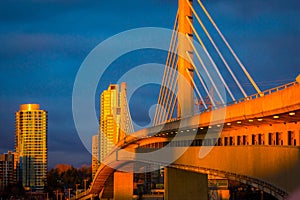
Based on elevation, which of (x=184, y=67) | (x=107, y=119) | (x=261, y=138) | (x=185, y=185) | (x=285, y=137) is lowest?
(x=185, y=185)

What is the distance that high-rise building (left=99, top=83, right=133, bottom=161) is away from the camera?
350ft

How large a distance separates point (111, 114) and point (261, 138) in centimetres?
11339

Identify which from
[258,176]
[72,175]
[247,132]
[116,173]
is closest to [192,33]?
[247,132]

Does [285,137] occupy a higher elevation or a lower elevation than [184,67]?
lower

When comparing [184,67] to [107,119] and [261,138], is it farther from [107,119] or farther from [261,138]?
[107,119]

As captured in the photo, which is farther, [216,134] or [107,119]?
[107,119]

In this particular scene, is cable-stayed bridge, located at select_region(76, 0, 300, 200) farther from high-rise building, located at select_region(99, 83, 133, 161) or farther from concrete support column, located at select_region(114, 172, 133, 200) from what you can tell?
high-rise building, located at select_region(99, 83, 133, 161)

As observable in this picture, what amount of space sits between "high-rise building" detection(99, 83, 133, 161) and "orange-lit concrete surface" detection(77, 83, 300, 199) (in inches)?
2543

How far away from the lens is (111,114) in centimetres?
14575

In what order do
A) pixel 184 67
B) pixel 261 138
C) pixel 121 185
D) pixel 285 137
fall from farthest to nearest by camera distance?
1. pixel 121 185
2. pixel 184 67
3. pixel 261 138
4. pixel 285 137

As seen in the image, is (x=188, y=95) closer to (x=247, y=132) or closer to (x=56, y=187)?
(x=247, y=132)

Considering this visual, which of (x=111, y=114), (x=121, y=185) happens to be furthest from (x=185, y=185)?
(x=111, y=114)

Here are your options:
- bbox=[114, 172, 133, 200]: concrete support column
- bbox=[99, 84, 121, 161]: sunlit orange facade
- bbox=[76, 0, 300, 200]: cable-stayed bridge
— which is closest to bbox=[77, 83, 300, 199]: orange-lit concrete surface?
bbox=[76, 0, 300, 200]: cable-stayed bridge

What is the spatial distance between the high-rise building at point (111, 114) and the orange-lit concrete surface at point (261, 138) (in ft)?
212
